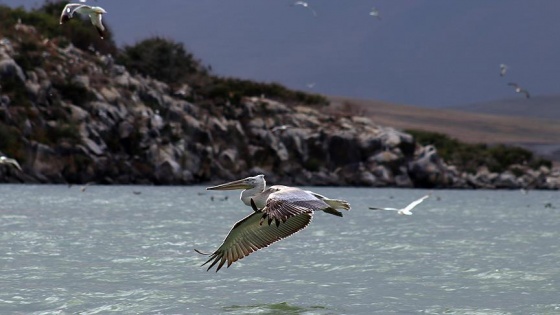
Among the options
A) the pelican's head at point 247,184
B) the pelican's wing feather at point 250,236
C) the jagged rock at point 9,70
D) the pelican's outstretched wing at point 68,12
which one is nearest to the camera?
the pelican's wing feather at point 250,236

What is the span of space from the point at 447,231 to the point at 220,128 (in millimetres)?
65356

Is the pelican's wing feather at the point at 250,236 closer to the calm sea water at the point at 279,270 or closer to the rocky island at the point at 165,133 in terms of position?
the calm sea water at the point at 279,270

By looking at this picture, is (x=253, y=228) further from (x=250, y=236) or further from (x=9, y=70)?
(x=9, y=70)

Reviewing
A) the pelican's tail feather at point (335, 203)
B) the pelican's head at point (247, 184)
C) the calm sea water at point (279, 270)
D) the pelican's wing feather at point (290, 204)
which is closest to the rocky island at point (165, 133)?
the calm sea water at point (279, 270)

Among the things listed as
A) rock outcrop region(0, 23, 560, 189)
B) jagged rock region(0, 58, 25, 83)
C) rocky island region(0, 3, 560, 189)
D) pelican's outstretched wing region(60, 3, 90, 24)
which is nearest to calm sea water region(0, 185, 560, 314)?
pelican's outstretched wing region(60, 3, 90, 24)

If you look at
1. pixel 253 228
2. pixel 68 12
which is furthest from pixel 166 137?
pixel 253 228

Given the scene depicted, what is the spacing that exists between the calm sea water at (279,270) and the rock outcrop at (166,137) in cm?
4318

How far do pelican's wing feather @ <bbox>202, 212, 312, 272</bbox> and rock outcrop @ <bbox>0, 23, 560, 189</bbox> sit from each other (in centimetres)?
5781

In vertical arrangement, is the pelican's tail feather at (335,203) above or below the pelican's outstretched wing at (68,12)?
below

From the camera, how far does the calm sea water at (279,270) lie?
1415 centimetres

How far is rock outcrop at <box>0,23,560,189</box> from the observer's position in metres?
76.2

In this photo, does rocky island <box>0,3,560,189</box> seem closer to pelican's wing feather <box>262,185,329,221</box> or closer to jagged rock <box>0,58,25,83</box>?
jagged rock <box>0,58,25,83</box>

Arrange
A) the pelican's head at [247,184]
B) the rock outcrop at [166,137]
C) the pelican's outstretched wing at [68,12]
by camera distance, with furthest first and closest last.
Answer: the rock outcrop at [166,137] → the pelican's outstretched wing at [68,12] → the pelican's head at [247,184]

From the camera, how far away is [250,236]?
12750mm
